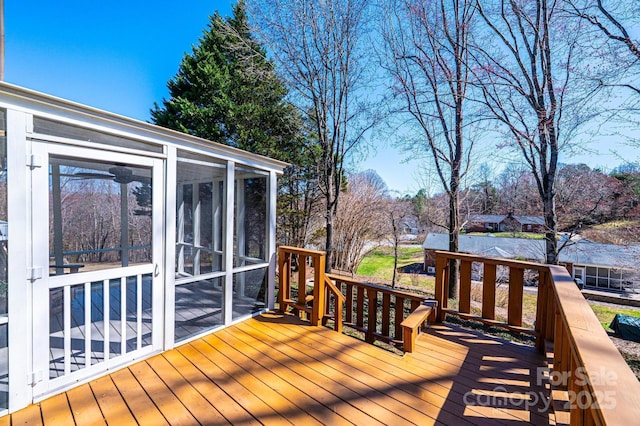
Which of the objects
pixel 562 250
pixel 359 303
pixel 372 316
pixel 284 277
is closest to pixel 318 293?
pixel 284 277

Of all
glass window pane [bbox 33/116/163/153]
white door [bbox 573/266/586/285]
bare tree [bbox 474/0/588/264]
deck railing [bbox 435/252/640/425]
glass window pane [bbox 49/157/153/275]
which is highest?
bare tree [bbox 474/0/588/264]

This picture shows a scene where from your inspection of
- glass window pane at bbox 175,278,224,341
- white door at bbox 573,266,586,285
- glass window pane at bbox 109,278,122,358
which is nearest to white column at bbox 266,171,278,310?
glass window pane at bbox 175,278,224,341

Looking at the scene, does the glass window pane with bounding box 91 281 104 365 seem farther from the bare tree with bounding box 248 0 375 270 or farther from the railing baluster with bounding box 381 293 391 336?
the bare tree with bounding box 248 0 375 270

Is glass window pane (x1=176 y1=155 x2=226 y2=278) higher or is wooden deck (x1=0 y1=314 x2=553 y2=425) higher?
glass window pane (x1=176 y1=155 x2=226 y2=278)

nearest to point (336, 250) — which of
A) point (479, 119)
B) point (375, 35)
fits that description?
point (479, 119)

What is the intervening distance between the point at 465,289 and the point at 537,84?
14.7 feet

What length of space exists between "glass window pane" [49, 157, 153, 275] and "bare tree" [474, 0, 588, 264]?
6.42 meters

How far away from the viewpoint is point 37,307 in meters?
1.96

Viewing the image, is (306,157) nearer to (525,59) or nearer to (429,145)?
(429,145)

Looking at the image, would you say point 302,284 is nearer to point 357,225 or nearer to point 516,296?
point 516,296

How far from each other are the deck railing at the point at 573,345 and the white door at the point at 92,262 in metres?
3.10

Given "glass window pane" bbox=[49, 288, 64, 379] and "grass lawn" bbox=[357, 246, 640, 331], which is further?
"grass lawn" bbox=[357, 246, 640, 331]

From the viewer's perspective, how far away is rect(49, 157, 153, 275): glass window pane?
2230 millimetres

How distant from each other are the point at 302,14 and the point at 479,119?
16.1 ft
